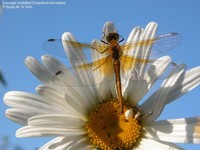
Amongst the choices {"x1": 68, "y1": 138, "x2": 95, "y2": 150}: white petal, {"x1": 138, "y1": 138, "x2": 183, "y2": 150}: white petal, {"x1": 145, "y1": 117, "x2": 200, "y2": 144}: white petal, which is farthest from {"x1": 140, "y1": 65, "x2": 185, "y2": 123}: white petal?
{"x1": 68, "y1": 138, "x2": 95, "y2": 150}: white petal

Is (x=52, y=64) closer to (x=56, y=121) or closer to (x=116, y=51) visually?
(x=56, y=121)

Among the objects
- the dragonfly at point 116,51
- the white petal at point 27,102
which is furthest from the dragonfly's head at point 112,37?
the white petal at point 27,102

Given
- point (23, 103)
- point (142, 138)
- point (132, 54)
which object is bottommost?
point (142, 138)

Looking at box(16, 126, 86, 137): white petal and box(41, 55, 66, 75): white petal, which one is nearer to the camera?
box(16, 126, 86, 137): white petal

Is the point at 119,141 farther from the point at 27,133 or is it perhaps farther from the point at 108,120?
the point at 27,133

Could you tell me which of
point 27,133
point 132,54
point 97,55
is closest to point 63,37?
point 97,55

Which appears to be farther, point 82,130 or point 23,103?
point 82,130

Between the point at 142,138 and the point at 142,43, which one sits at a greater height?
the point at 142,43

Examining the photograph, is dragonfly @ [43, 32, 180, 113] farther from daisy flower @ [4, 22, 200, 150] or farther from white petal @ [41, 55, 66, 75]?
white petal @ [41, 55, 66, 75]
